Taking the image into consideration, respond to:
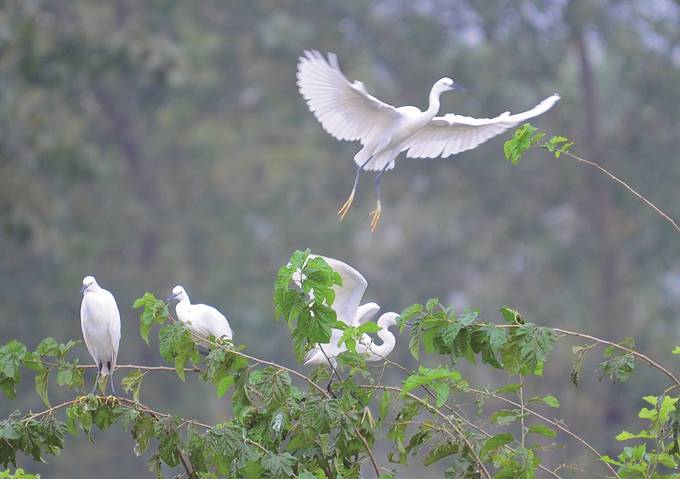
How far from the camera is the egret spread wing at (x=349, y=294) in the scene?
498 centimetres

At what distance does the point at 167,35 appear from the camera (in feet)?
54.2

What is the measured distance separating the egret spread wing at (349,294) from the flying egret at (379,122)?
11.5 inches

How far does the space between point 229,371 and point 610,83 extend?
574 inches

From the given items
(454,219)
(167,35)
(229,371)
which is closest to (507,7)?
(454,219)

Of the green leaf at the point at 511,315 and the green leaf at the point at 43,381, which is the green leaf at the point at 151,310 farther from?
the green leaf at the point at 511,315

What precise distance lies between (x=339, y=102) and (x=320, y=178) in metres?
10.6

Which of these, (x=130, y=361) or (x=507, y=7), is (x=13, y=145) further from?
(x=507, y=7)

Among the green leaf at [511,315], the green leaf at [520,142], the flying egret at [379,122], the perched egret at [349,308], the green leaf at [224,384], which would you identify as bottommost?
the perched egret at [349,308]

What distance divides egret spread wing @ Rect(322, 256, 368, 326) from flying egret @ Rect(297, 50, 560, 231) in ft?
0.96

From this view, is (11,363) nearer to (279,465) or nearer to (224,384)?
(224,384)

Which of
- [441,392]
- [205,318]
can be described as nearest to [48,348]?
[441,392]

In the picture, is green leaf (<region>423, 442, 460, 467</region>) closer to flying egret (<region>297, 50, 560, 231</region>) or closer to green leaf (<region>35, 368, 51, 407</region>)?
green leaf (<region>35, 368, 51, 407</region>)

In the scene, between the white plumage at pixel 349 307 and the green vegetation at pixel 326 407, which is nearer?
the green vegetation at pixel 326 407

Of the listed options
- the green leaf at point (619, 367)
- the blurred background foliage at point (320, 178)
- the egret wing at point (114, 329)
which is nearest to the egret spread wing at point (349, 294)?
the egret wing at point (114, 329)
